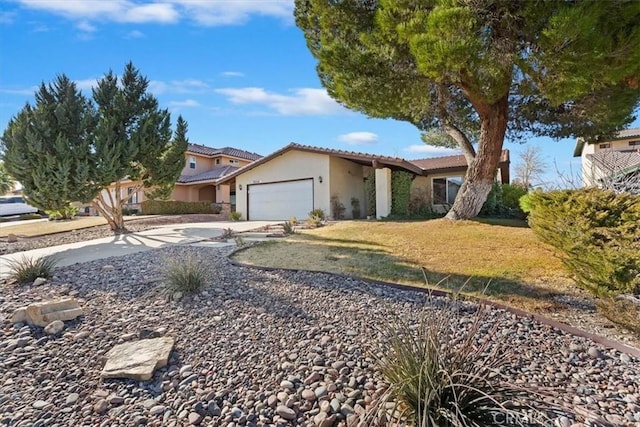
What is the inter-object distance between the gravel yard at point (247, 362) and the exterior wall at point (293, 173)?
42.5ft

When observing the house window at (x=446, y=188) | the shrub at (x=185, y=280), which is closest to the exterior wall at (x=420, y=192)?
the house window at (x=446, y=188)

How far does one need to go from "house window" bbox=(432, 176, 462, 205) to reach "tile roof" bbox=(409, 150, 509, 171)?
82 cm

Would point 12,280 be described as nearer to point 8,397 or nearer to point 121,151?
point 8,397

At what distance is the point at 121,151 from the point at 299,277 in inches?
379

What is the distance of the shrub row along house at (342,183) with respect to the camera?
1747 centimetres

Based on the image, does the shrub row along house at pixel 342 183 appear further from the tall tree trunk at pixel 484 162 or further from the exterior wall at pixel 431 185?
the tall tree trunk at pixel 484 162

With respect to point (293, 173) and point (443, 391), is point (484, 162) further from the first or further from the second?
point (443, 391)

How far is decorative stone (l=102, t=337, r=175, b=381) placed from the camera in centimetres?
342

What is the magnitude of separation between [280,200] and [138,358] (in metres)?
16.6

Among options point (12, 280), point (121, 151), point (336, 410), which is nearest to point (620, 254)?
point (336, 410)

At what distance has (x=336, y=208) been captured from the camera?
18.1 m

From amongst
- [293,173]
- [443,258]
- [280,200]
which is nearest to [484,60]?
[443,258]

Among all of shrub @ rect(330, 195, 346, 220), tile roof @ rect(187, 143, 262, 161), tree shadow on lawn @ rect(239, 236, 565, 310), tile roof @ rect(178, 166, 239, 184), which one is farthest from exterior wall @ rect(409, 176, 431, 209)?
tile roof @ rect(187, 143, 262, 161)

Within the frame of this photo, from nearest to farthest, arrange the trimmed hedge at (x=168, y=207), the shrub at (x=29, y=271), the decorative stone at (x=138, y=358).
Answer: the decorative stone at (x=138, y=358)
the shrub at (x=29, y=271)
the trimmed hedge at (x=168, y=207)
